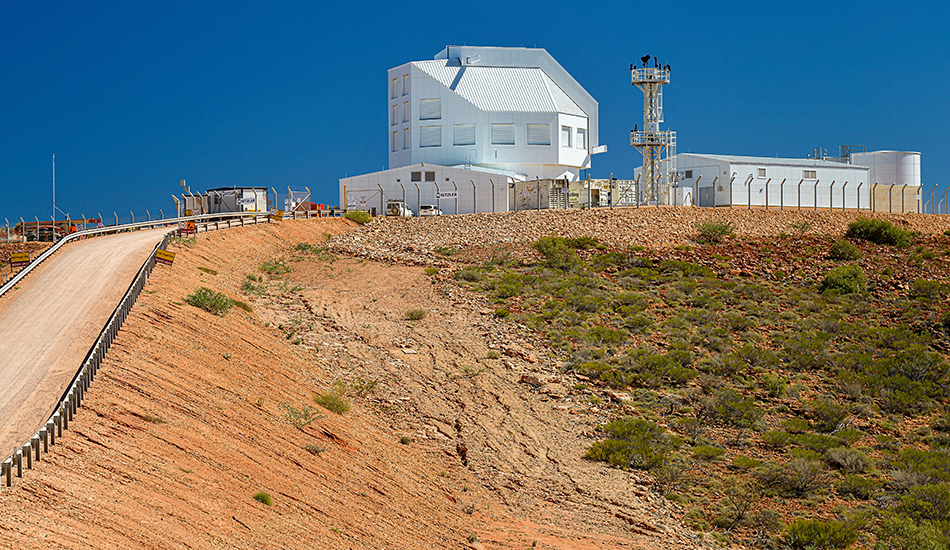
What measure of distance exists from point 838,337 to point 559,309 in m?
8.95

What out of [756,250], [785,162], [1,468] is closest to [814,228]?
[756,250]

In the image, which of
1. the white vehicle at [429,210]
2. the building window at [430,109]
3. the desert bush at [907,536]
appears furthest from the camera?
the building window at [430,109]

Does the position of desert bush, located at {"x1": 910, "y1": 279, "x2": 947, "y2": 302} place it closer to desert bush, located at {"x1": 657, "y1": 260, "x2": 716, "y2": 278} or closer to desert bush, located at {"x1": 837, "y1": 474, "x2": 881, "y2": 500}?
desert bush, located at {"x1": 657, "y1": 260, "x2": 716, "y2": 278}

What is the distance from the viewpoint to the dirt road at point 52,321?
44.8 feet

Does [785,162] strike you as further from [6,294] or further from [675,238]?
[6,294]

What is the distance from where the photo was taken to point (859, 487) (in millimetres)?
17406

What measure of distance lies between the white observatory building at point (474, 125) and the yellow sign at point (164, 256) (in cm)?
3036

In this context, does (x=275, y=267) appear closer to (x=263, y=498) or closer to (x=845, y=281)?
(x=263, y=498)

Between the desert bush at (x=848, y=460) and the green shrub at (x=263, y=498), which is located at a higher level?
the green shrub at (x=263, y=498)

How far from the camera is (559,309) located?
95.0 feet

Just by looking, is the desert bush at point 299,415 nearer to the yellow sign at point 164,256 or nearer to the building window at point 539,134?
the yellow sign at point 164,256

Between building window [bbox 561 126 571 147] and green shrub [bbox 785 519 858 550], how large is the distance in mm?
50374

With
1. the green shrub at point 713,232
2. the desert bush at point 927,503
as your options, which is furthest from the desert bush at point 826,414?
the green shrub at point 713,232

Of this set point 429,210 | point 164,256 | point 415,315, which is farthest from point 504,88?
point 164,256
